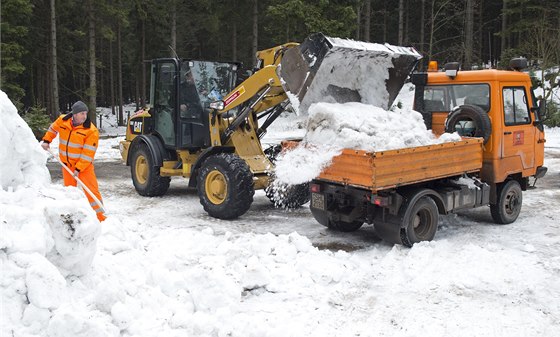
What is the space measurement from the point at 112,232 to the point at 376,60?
4.43 m

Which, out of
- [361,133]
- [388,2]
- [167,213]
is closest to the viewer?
[361,133]

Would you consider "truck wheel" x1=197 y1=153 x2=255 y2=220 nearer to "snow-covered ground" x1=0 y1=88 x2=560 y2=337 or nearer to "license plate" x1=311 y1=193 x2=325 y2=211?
"snow-covered ground" x1=0 y1=88 x2=560 y2=337

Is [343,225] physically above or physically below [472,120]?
below


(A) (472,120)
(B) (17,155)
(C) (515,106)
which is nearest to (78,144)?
(B) (17,155)

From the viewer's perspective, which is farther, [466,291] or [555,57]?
[555,57]

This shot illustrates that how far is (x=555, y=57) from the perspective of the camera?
1069 inches

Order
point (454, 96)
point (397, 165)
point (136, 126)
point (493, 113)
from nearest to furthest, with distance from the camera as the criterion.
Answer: point (397, 165)
point (493, 113)
point (454, 96)
point (136, 126)

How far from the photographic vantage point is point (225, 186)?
8633 mm

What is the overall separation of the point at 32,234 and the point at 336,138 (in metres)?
3.89

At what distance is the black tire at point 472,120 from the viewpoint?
26.1ft

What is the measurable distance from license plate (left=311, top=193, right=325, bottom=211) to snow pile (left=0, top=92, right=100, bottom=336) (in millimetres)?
3281

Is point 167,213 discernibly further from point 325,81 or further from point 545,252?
point 545,252

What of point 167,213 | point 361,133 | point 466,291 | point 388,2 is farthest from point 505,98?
point 388,2

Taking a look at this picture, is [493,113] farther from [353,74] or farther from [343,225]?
[343,225]
